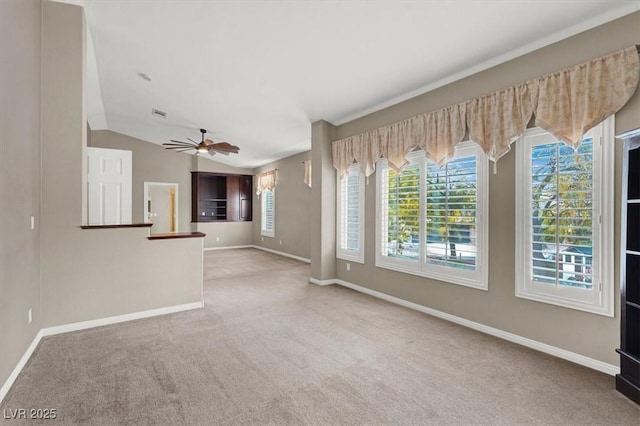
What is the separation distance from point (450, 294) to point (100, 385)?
136 inches

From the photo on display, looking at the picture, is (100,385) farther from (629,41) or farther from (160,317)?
(629,41)

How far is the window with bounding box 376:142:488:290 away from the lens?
131 inches

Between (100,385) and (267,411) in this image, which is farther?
(100,385)

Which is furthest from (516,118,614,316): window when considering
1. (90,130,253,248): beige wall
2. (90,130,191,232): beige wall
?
(90,130,191,232): beige wall

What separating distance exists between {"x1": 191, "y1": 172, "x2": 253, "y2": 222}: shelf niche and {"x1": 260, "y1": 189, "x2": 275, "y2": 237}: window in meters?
0.93

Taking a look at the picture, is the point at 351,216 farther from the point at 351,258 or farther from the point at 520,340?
the point at 520,340

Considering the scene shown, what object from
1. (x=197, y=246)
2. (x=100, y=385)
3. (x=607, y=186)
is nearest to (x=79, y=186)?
(x=197, y=246)

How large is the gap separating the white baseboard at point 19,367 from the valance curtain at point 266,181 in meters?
6.41

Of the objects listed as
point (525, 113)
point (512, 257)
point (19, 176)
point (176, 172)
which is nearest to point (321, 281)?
point (512, 257)

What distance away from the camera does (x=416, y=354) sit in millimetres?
2744

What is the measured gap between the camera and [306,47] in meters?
3.35

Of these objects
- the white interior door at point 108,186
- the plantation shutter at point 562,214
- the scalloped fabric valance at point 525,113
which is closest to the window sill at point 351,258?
the scalloped fabric valance at point 525,113

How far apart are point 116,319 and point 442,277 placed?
387cm

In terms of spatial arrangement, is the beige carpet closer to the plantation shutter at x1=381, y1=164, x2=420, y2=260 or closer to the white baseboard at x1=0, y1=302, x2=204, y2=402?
the white baseboard at x1=0, y1=302, x2=204, y2=402
